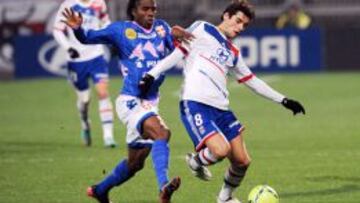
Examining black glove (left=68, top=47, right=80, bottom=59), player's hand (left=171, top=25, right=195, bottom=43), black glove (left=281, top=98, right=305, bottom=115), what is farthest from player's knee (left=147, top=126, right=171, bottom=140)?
black glove (left=68, top=47, right=80, bottom=59)

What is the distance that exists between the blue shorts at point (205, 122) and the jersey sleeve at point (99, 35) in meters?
0.94

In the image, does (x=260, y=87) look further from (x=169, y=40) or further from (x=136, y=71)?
(x=136, y=71)

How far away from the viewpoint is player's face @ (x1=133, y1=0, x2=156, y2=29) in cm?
1084

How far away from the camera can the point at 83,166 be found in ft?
47.2

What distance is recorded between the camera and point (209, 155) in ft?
35.0

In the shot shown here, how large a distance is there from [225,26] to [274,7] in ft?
81.3

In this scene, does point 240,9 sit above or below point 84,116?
above

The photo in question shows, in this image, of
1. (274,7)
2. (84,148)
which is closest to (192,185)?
(84,148)

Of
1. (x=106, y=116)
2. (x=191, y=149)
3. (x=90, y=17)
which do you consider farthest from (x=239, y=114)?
(x=191, y=149)

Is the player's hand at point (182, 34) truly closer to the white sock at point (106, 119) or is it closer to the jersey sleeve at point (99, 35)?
the jersey sleeve at point (99, 35)

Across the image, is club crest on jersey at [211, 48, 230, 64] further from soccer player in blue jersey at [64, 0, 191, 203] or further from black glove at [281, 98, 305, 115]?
black glove at [281, 98, 305, 115]

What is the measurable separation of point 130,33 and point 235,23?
0.99m

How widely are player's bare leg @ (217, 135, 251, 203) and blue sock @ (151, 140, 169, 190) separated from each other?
691mm

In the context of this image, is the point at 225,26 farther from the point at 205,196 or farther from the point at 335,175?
the point at 335,175
